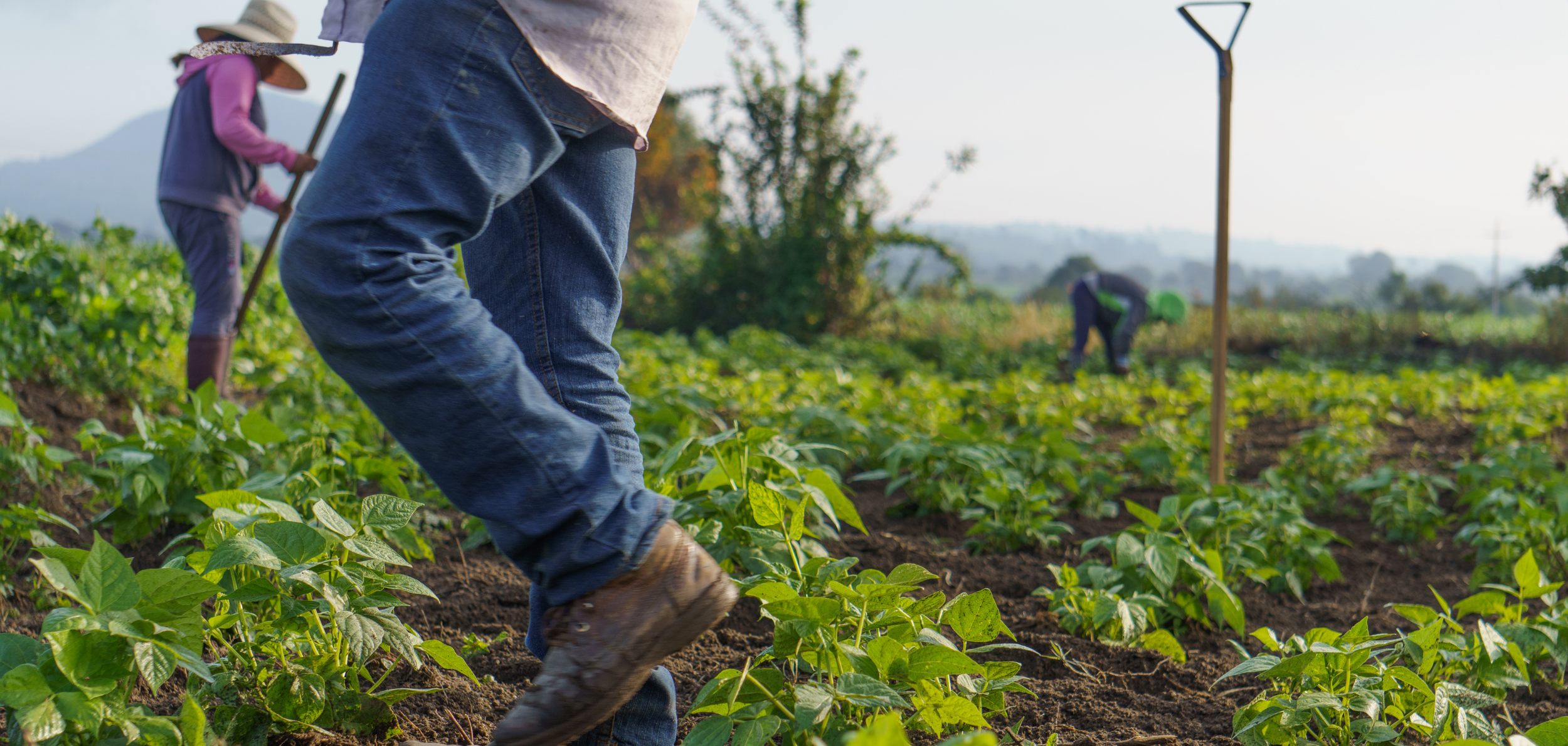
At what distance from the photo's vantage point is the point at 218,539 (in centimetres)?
134

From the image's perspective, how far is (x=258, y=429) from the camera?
2.20 m

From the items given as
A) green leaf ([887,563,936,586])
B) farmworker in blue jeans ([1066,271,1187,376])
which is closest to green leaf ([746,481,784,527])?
green leaf ([887,563,936,586])

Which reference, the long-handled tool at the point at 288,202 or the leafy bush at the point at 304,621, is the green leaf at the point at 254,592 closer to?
the leafy bush at the point at 304,621

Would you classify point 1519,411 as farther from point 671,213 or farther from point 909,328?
point 671,213

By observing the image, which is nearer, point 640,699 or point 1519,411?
point 640,699

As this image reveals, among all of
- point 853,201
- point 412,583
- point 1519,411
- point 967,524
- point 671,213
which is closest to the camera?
point 412,583

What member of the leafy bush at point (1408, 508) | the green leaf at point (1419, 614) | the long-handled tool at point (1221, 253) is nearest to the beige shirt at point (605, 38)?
the green leaf at point (1419, 614)

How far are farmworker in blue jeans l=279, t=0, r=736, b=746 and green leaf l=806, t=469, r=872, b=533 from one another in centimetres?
68

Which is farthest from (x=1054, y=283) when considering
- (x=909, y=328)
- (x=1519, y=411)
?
(x=1519, y=411)

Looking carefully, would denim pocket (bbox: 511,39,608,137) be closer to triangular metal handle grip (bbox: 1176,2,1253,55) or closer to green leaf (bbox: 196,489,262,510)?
green leaf (bbox: 196,489,262,510)

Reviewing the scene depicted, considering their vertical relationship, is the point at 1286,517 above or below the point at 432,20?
below

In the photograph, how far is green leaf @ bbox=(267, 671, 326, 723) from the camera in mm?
1240

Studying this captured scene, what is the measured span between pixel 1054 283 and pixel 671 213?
3014 centimetres

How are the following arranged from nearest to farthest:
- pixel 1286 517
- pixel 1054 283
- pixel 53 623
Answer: pixel 53 623 < pixel 1286 517 < pixel 1054 283
